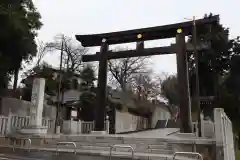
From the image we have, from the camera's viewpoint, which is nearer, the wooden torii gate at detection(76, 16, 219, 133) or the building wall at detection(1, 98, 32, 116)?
the wooden torii gate at detection(76, 16, 219, 133)

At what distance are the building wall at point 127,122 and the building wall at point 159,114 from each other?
3.14 meters

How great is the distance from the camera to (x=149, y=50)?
55.4 feet

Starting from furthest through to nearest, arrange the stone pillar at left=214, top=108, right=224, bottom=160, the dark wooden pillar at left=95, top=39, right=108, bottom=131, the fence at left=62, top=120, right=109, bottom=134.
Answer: the fence at left=62, top=120, right=109, bottom=134
the dark wooden pillar at left=95, top=39, right=108, bottom=131
the stone pillar at left=214, top=108, right=224, bottom=160

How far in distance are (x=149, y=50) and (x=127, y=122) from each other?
11.9m

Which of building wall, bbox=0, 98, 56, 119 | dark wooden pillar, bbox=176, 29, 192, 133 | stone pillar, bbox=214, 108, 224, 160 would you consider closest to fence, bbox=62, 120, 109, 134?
building wall, bbox=0, 98, 56, 119

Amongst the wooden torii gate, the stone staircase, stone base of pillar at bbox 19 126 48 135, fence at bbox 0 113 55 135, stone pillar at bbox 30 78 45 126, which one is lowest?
the stone staircase

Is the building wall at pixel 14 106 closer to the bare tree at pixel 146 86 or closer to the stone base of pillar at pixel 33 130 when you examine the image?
the stone base of pillar at pixel 33 130

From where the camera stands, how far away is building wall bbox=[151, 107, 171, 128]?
35638mm

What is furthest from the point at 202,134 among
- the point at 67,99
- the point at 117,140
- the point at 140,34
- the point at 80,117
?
the point at 67,99

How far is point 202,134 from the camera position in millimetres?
13812

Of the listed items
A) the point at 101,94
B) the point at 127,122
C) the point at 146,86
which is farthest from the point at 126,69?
the point at 101,94

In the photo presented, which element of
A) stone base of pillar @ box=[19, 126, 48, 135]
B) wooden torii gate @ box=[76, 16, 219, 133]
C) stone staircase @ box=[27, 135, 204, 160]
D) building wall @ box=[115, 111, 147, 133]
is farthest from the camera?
building wall @ box=[115, 111, 147, 133]

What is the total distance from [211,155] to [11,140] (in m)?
9.74

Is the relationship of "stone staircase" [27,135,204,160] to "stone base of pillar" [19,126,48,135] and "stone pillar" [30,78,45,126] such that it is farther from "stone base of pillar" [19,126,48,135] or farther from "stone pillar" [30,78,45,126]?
"stone pillar" [30,78,45,126]
